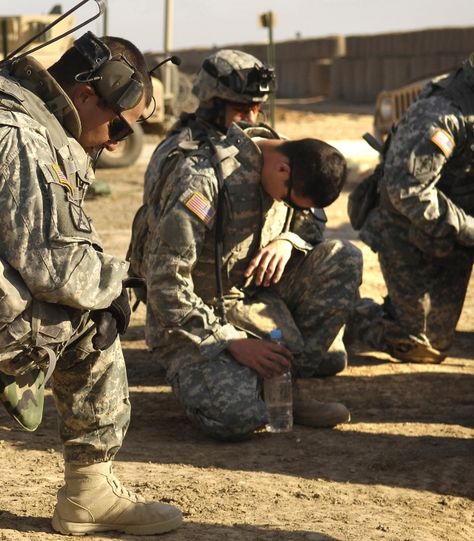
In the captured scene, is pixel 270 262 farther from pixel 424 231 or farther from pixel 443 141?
pixel 443 141

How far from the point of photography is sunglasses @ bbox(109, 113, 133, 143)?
3.62 meters

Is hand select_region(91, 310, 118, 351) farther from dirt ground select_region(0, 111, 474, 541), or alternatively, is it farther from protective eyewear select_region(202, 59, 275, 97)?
protective eyewear select_region(202, 59, 275, 97)

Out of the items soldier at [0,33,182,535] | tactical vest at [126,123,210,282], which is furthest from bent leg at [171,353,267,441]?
soldier at [0,33,182,535]

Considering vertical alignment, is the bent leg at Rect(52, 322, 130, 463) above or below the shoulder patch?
below

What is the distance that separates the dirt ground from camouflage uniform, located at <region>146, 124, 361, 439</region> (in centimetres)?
20

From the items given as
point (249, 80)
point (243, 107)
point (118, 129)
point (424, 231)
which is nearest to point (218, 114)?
point (243, 107)

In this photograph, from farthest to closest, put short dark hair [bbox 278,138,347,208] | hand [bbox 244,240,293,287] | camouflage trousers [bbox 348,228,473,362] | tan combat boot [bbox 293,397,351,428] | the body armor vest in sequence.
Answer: camouflage trousers [bbox 348,228,473,362], the body armor vest, hand [bbox 244,240,293,287], tan combat boot [bbox 293,397,351,428], short dark hair [bbox 278,138,347,208]

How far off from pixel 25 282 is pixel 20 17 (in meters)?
14.4

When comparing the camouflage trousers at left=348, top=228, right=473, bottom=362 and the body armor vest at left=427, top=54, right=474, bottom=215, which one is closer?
the body armor vest at left=427, top=54, right=474, bottom=215

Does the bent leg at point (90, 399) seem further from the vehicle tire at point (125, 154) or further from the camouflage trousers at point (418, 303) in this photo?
Result: the vehicle tire at point (125, 154)

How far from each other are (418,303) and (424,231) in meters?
0.50

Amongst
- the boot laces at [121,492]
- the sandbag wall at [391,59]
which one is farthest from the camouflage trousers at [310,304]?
the sandbag wall at [391,59]

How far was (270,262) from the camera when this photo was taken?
5492 mm

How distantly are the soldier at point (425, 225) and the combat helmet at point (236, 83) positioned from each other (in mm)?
774
